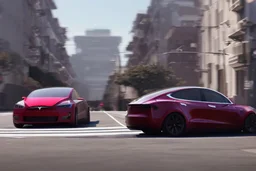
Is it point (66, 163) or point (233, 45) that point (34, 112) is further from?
point (233, 45)

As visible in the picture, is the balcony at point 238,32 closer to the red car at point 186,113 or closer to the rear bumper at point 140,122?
the red car at point 186,113

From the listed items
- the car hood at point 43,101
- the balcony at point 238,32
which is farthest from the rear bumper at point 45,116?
the balcony at point 238,32

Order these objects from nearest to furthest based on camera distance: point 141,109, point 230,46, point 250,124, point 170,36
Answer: point 141,109
point 250,124
point 230,46
point 170,36

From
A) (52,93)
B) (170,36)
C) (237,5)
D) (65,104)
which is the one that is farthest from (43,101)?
(170,36)

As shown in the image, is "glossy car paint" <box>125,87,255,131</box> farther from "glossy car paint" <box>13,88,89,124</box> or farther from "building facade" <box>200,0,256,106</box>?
"building facade" <box>200,0,256,106</box>

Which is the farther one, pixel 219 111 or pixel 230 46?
pixel 230 46

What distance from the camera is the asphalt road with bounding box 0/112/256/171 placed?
308 inches

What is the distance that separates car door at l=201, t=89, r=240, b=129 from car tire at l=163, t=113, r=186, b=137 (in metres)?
0.77

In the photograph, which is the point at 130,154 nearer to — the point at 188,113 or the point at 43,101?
the point at 188,113

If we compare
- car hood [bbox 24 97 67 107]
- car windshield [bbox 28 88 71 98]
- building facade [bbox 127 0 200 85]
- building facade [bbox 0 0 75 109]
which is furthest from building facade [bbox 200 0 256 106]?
car hood [bbox 24 97 67 107]

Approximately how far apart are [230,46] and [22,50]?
101 feet

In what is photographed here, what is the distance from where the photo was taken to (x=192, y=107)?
1338 centimetres

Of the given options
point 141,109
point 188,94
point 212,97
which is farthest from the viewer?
point 212,97

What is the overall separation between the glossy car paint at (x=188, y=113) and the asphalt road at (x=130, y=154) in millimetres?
861
